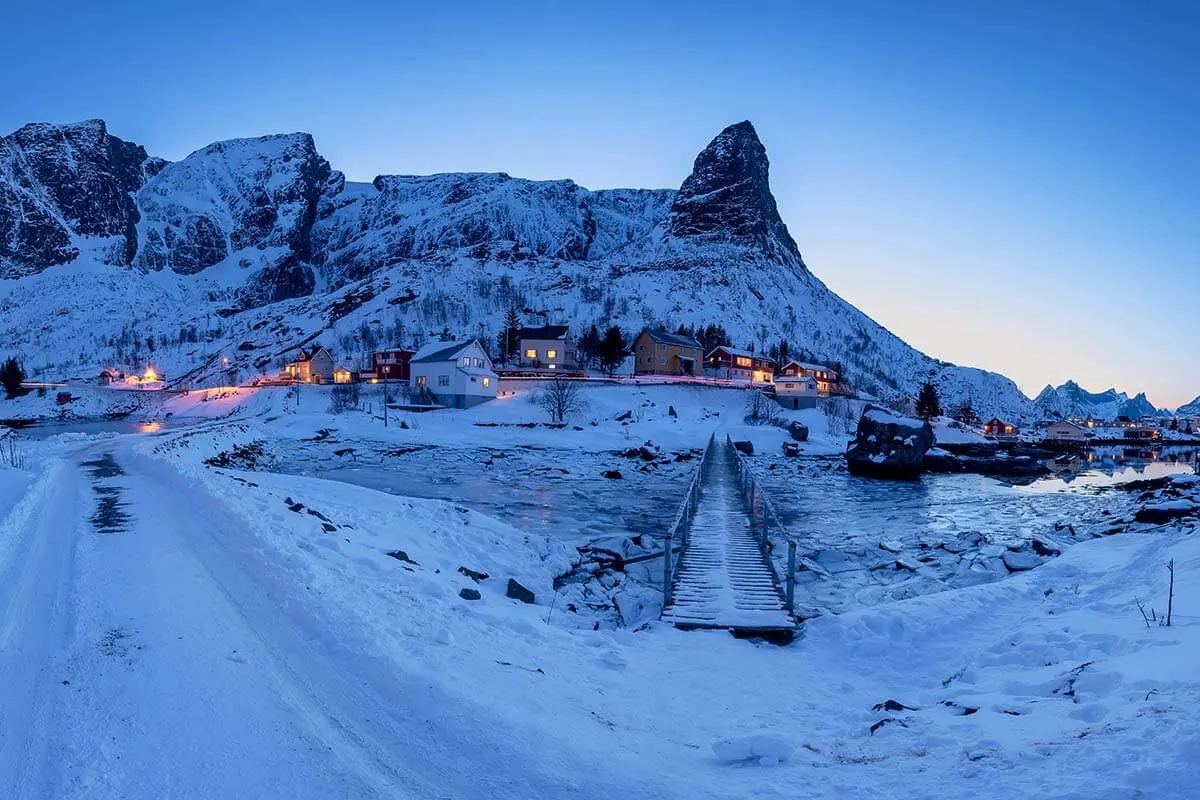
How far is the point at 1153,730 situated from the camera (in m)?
4.89

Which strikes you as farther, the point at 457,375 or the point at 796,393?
the point at 796,393

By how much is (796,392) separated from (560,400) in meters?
37.1

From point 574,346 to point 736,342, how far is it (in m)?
57.5

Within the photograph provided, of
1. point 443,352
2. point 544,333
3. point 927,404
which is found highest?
point 544,333

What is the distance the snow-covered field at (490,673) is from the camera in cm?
469

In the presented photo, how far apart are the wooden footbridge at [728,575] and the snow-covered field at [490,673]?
0.57 metres

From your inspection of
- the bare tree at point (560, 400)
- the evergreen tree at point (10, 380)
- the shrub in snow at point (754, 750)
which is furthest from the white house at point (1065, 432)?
the evergreen tree at point (10, 380)

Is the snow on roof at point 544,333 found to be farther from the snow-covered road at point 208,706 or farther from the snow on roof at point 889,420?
the snow-covered road at point 208,706

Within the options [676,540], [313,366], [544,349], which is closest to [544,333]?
[544,349]

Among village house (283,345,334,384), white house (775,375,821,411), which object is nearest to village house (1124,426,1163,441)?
white house (775,375,821,411)

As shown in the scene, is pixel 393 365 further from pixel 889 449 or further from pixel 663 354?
pixel 889 449

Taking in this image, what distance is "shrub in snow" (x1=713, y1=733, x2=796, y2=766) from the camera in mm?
5732

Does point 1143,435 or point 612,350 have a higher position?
point 612,350

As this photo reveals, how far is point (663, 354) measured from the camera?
325ft
